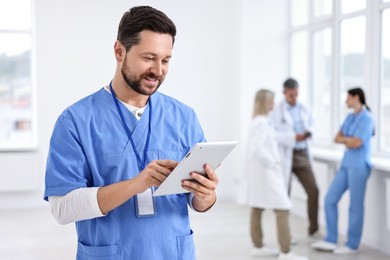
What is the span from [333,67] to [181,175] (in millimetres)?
4586

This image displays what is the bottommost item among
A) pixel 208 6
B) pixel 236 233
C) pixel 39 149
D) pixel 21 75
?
pixel 236 233

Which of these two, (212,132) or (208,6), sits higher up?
(208,6)

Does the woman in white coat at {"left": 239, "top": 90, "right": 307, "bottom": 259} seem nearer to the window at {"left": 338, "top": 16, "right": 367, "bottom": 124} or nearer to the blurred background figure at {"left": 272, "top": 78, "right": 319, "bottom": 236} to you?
the blurred background figure at {"left": 272, "top": 78, "right": 319, "bottom": 236}

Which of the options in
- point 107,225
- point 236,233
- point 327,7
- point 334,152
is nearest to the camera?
point 107,225

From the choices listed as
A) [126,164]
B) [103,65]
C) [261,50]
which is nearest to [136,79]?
[126,164]

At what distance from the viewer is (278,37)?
661cm

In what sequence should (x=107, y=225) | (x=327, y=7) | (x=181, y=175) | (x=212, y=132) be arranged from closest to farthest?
(x=181, y=175) → (x=107, y=225) → (x=327, y=7) → (x=212, y=132)

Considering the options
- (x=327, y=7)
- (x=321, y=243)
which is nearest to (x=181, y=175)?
(x=321, y=243)

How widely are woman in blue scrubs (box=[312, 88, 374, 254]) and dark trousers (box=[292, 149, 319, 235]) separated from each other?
50 centimetres

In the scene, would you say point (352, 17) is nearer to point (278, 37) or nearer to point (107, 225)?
point (278, 37)

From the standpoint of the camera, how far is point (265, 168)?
4.00 meters

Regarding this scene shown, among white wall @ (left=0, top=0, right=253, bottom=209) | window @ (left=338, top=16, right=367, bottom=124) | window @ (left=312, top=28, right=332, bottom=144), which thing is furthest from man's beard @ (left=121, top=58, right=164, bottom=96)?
white wall @ (left=0, top=0, right=253, bottom=209)

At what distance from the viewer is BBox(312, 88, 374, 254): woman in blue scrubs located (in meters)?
4.22

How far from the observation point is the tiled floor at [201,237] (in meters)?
4.30
